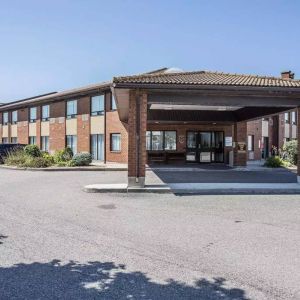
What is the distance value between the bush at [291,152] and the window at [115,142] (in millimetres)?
12388

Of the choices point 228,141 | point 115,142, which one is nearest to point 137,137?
point 115,142

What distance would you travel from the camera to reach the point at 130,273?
4.79 m

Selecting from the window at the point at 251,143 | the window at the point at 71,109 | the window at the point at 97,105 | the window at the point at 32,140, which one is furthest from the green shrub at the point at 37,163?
the window at the point at 251,143

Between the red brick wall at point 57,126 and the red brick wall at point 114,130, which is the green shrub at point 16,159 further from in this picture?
the red brick wall at point 57,126

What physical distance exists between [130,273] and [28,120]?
114 ft

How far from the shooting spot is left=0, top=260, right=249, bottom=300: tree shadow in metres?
4.12

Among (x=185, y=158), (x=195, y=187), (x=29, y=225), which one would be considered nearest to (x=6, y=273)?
(x=29, y=225)

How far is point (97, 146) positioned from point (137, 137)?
15.9 metres

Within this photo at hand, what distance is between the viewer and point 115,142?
2659cm

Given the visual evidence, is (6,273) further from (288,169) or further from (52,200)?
(288,169)

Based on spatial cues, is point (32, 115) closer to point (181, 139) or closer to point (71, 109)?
point (71, 109)

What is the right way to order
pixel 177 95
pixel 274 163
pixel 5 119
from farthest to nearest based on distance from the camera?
pixel 5 119, pixel 274 163, pixel 177 95

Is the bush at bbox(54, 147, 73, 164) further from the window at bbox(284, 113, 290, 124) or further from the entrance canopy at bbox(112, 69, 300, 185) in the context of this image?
the window at bbox(284, 113, 290, 124)

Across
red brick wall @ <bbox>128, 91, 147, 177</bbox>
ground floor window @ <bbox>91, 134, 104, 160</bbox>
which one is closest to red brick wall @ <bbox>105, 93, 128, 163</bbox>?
ground floor window @ <bbox>91, 134, 104, 160</bbox>
